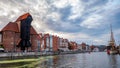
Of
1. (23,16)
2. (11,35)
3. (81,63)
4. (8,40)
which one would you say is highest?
(23,16)

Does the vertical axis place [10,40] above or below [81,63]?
above

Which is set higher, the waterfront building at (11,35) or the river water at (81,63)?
the waterfront building at (11,35)

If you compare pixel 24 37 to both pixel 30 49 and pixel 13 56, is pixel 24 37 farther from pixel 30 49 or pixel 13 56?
pixel 13 56

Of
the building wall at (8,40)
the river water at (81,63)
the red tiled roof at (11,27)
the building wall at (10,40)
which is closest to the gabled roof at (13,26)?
the red tiled roof at (11,27)

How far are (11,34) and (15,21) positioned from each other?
1902 centimetres

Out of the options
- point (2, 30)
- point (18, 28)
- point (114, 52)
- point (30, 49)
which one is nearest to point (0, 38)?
point (2, 30)

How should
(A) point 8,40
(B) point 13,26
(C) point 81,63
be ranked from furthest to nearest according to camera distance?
(B) point 13,26 < (A) point 8,40 < (C) point 81,63

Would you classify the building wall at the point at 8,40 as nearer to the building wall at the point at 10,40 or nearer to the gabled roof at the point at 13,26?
the building wall at the point at 10,40

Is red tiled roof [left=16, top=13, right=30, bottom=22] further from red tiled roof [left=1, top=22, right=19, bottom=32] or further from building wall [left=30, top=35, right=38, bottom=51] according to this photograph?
building wall [left=30, top=35, right=38, bottom=51]

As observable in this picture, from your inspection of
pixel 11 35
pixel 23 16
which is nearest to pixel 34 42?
pixel 23 16

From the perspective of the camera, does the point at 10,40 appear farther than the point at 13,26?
No

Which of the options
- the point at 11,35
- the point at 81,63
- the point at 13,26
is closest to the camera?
the point at 81,63

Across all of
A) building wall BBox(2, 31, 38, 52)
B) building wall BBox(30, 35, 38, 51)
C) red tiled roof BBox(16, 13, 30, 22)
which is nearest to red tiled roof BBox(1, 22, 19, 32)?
building wall BBox(2, 31, 38, 52)

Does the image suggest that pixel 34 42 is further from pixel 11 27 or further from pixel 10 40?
pixel 10 40
